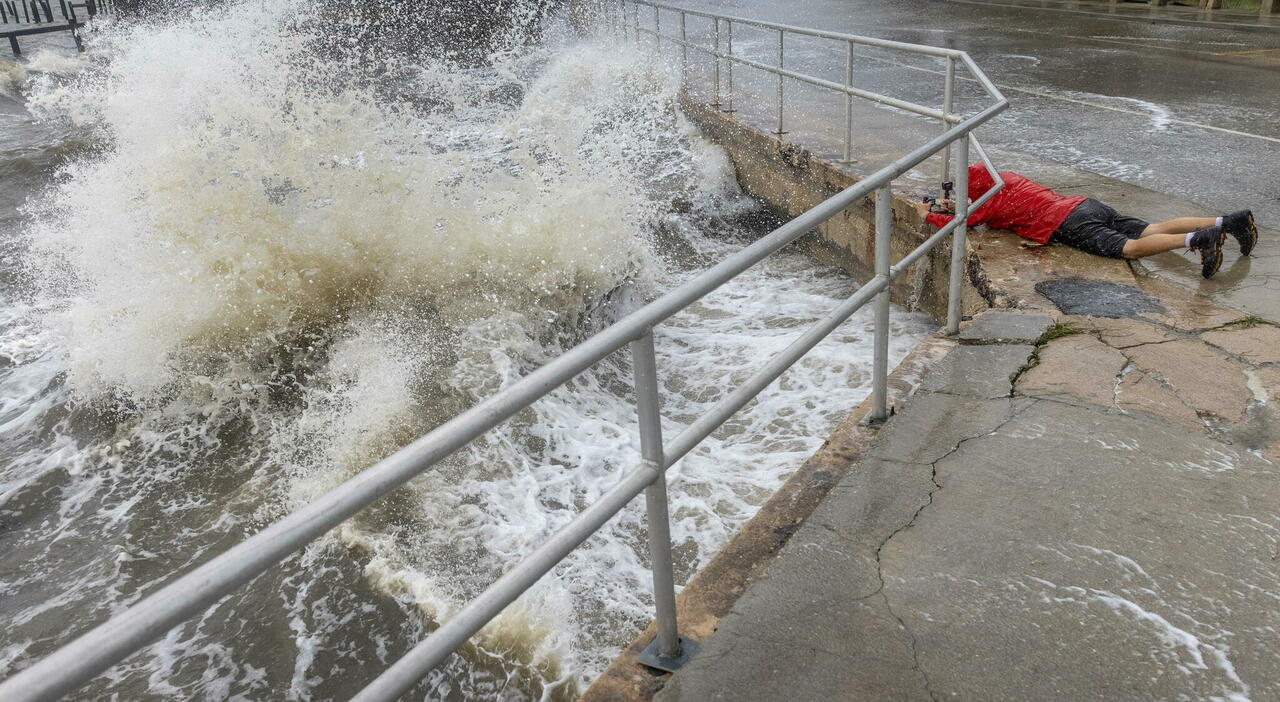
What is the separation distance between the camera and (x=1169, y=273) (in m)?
4.87

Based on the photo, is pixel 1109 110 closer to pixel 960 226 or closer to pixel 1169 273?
pixel 1169 273

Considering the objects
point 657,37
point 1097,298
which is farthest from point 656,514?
point 657,37

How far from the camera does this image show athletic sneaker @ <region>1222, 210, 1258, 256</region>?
477 centimetres

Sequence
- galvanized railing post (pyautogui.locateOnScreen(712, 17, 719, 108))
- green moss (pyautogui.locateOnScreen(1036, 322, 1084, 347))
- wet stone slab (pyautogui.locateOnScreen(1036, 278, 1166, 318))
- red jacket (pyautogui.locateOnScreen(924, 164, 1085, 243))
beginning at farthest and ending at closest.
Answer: galvanized railing post (pyautogui.locateOnScreen(712, 17, 719, 108))
red jacket (pyautogui.locateOnScreen(924, 164, 1085, 243))
wet stone slab (pyautogui.locateOnScreen(1036, 278, 1166, 318))
green moss (pyautogui.locateOnScreen(1036, 322, 1084, 347))

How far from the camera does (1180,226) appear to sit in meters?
5.00

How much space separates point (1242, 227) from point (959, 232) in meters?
2.00

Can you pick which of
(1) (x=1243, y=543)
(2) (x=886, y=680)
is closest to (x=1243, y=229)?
(1) (x=1243, y=543)

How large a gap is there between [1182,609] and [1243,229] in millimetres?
3498

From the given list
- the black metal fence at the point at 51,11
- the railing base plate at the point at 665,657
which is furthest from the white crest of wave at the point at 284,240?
the black metal fence at the point at 51,11

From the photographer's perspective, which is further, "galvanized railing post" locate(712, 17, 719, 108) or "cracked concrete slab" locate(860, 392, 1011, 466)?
"galvanized railing post" locate(712, 17, 719, 108)

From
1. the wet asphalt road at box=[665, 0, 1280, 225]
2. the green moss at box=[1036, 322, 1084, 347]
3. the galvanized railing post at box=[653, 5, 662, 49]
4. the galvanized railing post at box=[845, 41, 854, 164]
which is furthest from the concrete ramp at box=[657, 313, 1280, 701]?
the galvanized railing post at box=[653, 5, 662, 49]

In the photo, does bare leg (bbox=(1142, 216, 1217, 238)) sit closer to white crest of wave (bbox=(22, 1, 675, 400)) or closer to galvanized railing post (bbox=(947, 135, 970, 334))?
galvanized railing post (bbox=(947, 135, 970, 334))

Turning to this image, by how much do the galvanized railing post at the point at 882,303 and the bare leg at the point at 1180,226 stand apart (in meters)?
2.77

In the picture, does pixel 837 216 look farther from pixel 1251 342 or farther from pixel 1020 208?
pixel 1251 342
